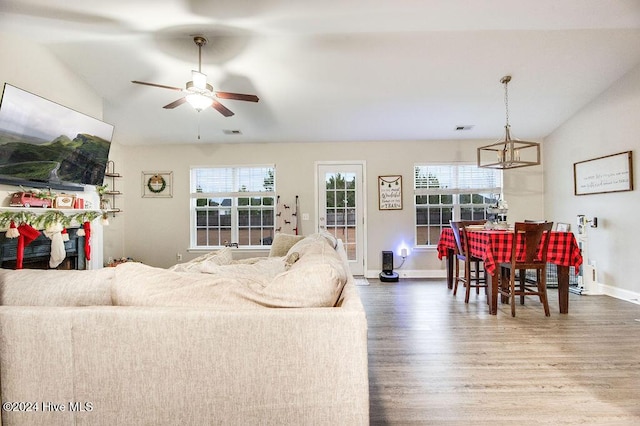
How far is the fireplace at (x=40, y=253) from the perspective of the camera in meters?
3.04

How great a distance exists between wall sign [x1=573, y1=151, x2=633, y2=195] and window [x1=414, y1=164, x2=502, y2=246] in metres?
1.20

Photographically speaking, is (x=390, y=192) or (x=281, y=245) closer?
(x=281, y=245)

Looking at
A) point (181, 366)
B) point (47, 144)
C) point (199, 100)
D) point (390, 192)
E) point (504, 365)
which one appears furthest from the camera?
point (390, 192)

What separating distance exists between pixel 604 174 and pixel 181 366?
535 centimetres

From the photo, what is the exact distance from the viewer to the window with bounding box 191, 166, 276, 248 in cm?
554

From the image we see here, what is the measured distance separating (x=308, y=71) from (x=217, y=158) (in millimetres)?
2678

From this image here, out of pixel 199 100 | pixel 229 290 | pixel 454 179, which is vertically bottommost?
pixel 229 290

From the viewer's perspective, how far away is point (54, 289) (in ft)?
3.70

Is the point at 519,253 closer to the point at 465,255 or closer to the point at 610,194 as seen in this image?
the point at 465,255

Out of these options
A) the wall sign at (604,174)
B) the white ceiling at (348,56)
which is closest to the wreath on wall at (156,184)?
the white ceiling at (348,56)

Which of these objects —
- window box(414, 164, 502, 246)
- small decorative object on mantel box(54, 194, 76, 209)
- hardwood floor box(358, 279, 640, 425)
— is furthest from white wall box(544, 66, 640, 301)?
small decorative object on mantel box(54, 194, 76, 209)

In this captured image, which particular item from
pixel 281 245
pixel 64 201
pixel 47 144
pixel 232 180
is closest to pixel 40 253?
pixel 64 201

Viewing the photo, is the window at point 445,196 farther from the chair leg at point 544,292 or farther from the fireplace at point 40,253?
the fireplace at point 40,253

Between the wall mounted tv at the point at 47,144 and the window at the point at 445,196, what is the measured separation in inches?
192
